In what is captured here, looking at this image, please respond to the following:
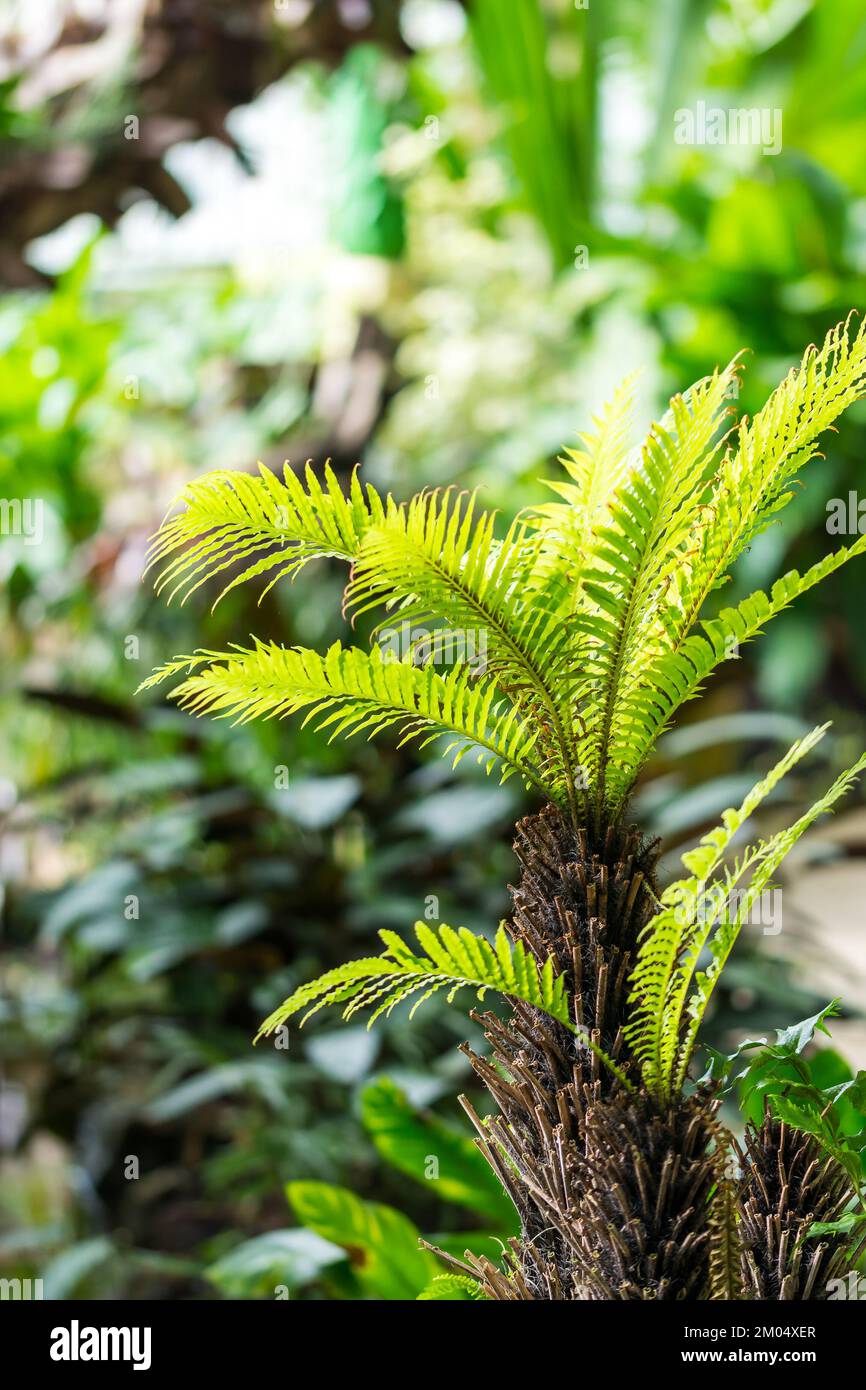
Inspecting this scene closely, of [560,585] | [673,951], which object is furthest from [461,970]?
[560,585]

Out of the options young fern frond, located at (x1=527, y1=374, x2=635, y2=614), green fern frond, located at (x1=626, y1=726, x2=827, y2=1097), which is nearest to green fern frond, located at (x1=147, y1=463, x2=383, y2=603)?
young fern frond, located at (x1=527, y1=374, x2=635, y2=614)

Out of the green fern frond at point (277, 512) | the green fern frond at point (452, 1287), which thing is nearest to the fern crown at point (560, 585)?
the green fern frond at point (277, 512)

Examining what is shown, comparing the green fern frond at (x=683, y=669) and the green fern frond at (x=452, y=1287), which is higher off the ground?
the green fern frond at (x=683, y=669)

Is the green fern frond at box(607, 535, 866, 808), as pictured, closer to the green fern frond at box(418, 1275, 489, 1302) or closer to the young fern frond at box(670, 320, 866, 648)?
the young fern frond at box(670, 320, 866, 648)

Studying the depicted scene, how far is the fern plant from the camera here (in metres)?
0.59

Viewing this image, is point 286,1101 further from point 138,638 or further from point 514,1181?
point 514,1181

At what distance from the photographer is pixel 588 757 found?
68 cm

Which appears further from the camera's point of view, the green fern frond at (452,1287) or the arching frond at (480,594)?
the green fern frond at (452,1287)

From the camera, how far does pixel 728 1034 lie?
1883 millimetres

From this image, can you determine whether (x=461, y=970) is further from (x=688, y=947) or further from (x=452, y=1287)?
(x=452, y=1287)

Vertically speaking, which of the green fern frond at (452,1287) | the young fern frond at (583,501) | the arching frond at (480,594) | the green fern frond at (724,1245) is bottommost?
the green fern frond at (452,1287)

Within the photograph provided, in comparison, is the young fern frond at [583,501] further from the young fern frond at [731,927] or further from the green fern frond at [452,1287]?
the green fern frond at [452,1287]

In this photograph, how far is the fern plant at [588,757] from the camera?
59 centimetres

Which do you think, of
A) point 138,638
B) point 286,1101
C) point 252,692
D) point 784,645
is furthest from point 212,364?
point 252,692
